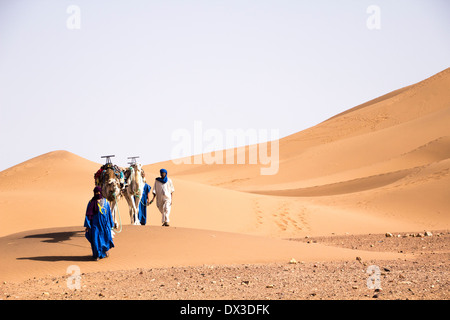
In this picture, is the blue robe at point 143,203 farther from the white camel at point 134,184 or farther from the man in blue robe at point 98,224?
the man in blue robe at point 98,224

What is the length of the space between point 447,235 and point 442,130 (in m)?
37.7

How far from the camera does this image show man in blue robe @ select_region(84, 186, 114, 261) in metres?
13.0

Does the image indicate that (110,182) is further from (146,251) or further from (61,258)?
(61,258)

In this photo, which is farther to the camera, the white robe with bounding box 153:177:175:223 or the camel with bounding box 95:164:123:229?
the white robe with bounding box 153:177:175:223

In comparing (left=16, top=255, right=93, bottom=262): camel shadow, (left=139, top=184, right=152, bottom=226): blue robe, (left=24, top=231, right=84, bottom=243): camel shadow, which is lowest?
(left=16, top=255, right=93, bottom=262): camel shadow

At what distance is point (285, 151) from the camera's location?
77.2 meters

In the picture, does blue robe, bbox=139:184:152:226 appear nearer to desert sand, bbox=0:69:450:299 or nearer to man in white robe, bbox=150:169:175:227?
man in white robe, bbox=150:169:175:227

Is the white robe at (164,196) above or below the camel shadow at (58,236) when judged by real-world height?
above

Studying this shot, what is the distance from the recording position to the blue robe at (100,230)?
1302cm

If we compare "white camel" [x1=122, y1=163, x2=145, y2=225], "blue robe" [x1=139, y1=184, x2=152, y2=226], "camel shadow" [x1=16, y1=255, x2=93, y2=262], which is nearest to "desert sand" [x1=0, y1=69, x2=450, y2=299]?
"camel shadow" [x1=16, y1=255, x2=93, y2=262]

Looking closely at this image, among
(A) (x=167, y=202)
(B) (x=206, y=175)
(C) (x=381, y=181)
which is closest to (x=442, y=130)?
(C) (x=381, y=181)

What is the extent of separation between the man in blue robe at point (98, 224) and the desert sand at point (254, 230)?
33cm

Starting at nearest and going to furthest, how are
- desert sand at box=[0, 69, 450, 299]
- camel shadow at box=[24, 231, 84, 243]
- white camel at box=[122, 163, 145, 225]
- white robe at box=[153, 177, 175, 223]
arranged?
1. desert sand at box=[0, 69, 450, 299]
2. camel shadow at box=[24, 231, 84, 243]
3. white camel at box=[122, 163, 145, 225]
4. white robe at box=[153, 177, 175, 223]

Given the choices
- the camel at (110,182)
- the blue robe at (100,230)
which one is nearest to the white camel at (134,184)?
the camel at (110,182)
